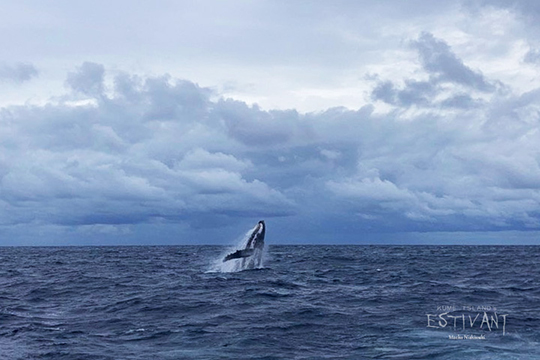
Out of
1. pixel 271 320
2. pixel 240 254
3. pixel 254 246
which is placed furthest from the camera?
pixel 240 254

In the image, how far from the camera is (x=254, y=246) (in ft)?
145

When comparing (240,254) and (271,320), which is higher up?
(240,254)

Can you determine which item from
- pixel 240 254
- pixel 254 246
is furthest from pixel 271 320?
pixel 240 254

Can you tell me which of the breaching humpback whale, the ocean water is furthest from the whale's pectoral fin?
the ocean water

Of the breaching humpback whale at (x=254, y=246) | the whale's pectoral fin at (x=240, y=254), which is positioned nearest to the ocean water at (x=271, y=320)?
the breaching humpback whale at (x=254, y=246)

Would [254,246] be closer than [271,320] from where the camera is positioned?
No

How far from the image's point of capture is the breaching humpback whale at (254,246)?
1689 inches

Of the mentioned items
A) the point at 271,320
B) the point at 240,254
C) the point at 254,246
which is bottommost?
the point at 271,320

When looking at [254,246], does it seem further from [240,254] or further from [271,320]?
[271,320]

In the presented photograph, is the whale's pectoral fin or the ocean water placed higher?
the whale's pectoral fin

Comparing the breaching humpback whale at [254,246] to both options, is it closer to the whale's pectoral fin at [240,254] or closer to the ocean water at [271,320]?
the whale's pectoral fin at [240,254]

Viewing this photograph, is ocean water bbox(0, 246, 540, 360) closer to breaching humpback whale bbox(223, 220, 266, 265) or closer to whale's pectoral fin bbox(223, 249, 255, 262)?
breaching humpback whale bbox(223, 220, 266, 265)

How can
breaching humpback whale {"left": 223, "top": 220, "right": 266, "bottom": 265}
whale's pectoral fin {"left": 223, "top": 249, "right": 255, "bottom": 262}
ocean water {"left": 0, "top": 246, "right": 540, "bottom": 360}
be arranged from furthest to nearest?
whale's pectoral fin {"left": 223, "top": 249, "right": 255, "bottom": 262}, breaching humpback whale {"left": 223, "top": 220, "right": 266, "bottom": 265}, ocean water {"left": 0, "top": 246, "right": 540, "bottom": 360}

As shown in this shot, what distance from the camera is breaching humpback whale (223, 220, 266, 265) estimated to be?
4291 centimetres
